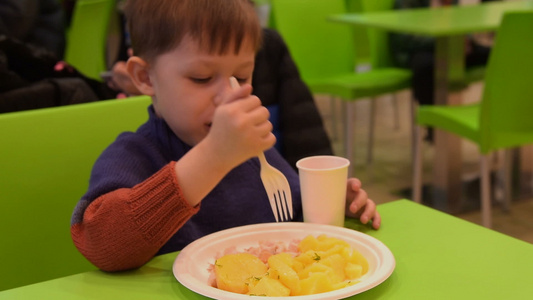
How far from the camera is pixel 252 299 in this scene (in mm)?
782

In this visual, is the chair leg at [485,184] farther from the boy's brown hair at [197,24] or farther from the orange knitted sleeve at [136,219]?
the orange knitted sleeve at [136,219]

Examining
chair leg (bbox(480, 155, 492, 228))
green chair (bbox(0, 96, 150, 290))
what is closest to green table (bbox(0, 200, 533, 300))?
green chair (bbox(0, 96, 150, 290))

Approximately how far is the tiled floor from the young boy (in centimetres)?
200

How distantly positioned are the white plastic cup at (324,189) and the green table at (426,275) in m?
0.08

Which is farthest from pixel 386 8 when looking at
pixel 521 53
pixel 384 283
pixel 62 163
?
pixel 384 283

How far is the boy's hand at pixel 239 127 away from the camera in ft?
2.91

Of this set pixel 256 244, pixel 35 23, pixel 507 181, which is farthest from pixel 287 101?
pixel 35 23

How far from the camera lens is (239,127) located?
0.88 meters

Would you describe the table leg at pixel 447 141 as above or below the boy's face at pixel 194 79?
below

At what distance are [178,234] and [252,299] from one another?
15.7 inches

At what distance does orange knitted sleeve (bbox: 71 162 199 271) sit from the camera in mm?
930

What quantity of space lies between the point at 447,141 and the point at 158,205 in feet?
8.34

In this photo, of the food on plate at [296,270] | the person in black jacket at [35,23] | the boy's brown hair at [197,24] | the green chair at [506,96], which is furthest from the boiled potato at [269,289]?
the person in black jacket at [35,23]

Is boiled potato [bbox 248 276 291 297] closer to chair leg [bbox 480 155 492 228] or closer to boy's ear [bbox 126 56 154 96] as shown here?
boy's ear [bbox 126 56 154 96]
